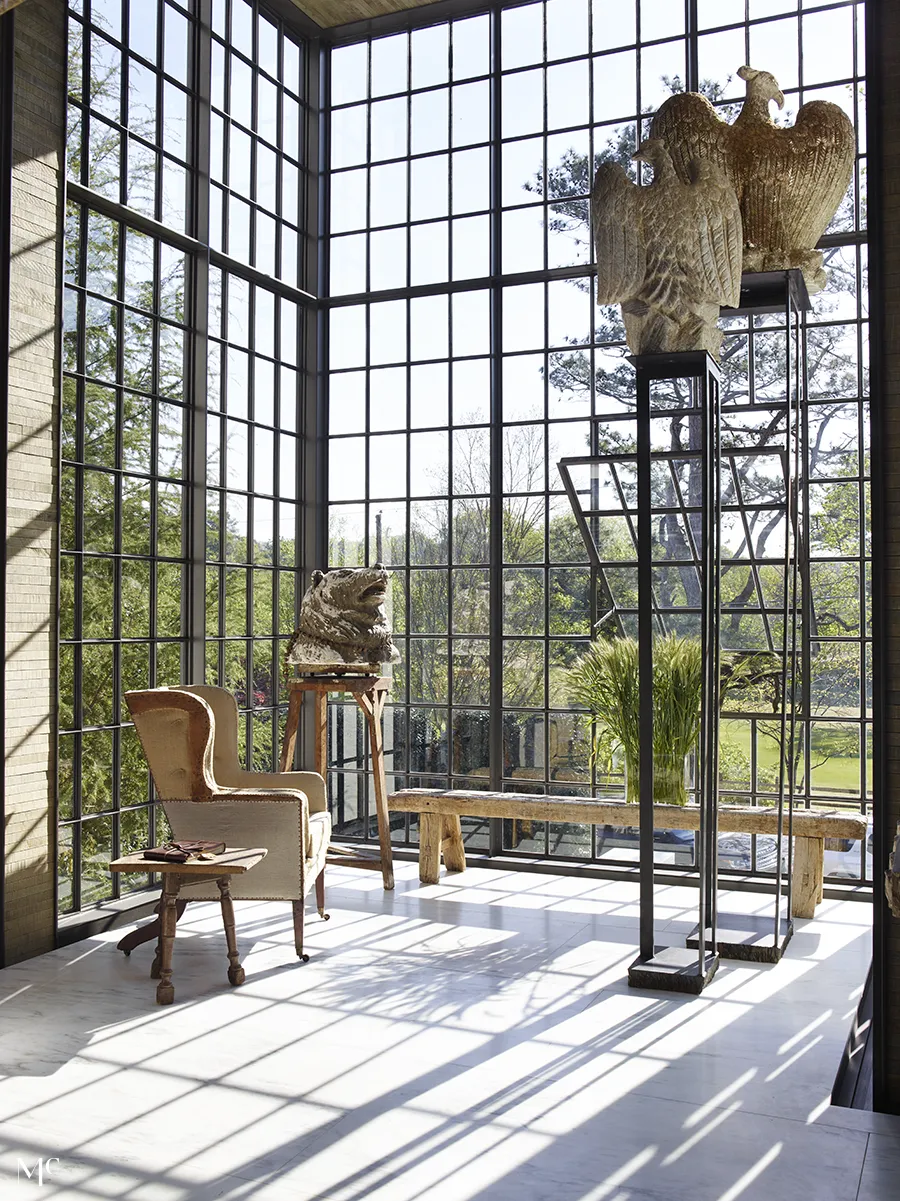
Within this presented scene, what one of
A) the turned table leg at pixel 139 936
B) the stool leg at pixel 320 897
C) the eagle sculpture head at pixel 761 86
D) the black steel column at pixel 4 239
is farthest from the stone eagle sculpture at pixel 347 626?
the eagle sculpture head at pixel 761 86

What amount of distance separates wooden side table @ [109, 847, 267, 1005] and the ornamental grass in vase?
73.8 inches

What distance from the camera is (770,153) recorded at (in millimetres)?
4145

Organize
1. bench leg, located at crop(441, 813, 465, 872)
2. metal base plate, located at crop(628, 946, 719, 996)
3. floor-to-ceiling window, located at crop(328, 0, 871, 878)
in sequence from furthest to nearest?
bench leg, located at crop(441, 813, 465, 872) < floor-to-ceiling window, located at crop(328, 0, 871, 878) < metal base plate, located at crop(628, 946, 719, 996)

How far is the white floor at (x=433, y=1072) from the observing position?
2.64m

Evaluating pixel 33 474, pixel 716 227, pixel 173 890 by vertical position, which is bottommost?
pixel 173 890

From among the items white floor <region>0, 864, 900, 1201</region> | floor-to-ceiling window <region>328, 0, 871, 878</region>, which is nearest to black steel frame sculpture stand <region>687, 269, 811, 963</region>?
white floor <region>0, 864, 900, 1201</region>

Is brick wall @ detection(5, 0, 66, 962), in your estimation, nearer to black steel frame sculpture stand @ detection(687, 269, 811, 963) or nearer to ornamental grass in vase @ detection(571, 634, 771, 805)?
ornamental grass in vase @ detection(571, 634, 771, 805)

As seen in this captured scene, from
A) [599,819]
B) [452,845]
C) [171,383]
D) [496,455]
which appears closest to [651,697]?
[599,819]

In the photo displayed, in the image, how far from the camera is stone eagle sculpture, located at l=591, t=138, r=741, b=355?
155 inches

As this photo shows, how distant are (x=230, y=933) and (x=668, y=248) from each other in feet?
10.0

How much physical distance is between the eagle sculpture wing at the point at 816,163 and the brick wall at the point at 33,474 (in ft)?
9.96
